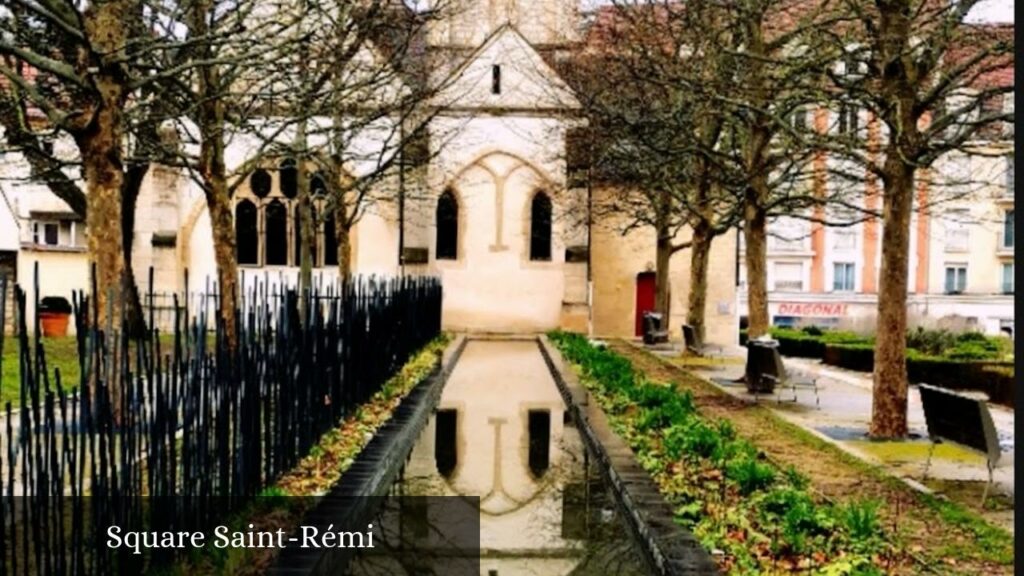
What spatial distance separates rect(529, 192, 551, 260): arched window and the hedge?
14.9 metres

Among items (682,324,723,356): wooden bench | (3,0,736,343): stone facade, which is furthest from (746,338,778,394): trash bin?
(3,0,736,343): stone facade

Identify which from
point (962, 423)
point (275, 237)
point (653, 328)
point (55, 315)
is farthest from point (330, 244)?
point (962, 423)

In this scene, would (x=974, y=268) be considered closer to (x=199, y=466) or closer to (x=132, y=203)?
(x=132, y=203)

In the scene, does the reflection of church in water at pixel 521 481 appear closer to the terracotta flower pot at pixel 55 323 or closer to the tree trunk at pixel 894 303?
the tree trunk at pixel 894 303

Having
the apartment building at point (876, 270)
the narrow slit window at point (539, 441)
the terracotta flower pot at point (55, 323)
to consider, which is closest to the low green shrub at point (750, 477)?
the narrow slit window at point (539, 441)

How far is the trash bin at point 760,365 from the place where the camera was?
1567 centimetres

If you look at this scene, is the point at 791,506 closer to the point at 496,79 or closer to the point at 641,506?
the point at 641,506

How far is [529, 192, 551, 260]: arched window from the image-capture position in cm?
3622

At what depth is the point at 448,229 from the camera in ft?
119

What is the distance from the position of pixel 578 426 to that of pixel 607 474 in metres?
3.61

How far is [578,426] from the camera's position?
1405 cm

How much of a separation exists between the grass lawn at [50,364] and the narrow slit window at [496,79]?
1620cm

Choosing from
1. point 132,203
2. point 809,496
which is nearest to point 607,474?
point 809,496

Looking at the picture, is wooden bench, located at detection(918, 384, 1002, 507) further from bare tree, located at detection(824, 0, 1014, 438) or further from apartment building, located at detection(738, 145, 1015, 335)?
apartment building, located at detection(738, 145, 1015, 335)
